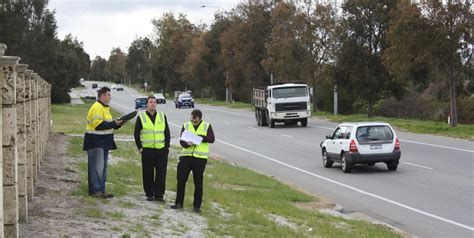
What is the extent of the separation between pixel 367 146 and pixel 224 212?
8.26 meters

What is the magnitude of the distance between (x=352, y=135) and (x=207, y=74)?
237ft

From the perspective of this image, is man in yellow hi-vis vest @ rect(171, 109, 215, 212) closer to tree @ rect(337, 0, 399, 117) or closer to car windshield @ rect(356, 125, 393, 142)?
car windshield @ rect(356, 125, 393, 142)

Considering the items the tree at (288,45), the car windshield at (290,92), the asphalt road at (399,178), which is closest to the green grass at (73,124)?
the asphalt road at (399,178)

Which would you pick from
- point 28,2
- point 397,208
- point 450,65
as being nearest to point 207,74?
point 28,2

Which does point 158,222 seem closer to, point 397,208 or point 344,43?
point 397,208

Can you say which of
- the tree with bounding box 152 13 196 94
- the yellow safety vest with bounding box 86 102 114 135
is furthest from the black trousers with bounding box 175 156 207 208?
the tree with bounding box 152 13 196 94

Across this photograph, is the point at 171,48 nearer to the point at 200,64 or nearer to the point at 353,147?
the point at 200,64

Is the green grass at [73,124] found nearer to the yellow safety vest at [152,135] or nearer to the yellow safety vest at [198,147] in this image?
the yellow safety vest at [152,135]

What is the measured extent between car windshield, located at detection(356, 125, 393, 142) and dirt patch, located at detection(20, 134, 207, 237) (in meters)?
8.15

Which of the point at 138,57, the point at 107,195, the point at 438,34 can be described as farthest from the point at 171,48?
the point at 107,195

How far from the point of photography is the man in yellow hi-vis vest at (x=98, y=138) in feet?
34.8

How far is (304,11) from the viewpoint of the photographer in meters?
54.3

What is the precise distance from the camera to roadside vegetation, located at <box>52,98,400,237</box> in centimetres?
942

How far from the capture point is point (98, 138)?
423 inches
